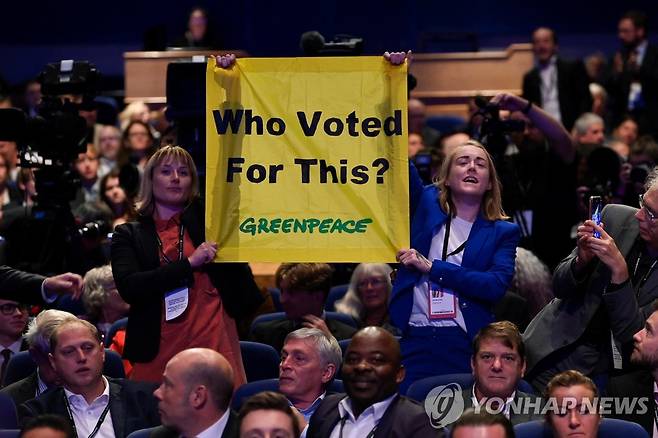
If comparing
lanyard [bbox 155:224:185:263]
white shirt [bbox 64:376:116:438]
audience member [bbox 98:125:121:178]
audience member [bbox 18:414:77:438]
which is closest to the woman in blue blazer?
lanyard [bbox 155:224:185:263]

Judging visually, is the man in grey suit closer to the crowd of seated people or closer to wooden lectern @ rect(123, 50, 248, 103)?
the crowd of seated people

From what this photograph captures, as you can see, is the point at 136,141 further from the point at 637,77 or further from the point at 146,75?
the point at 637,77

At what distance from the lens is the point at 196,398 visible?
16.6 ft

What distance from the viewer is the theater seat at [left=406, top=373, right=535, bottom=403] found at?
18.8ft

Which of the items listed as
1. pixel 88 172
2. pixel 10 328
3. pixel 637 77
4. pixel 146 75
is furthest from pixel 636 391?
pixel 146 75

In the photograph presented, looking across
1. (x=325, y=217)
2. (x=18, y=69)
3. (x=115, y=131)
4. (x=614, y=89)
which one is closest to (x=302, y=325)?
(x=325, y=217)

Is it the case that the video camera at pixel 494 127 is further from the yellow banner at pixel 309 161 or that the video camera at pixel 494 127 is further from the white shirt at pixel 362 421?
the white shirt at pixel 362 421

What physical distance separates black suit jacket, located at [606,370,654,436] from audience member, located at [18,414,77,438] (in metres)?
2.23

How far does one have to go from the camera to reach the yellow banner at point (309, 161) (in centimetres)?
600

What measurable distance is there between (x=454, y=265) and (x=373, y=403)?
0.93 m

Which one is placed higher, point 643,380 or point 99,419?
point 643,380

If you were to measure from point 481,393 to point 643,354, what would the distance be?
2.19 feet

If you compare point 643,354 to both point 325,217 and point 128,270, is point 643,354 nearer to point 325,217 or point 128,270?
point 325,217

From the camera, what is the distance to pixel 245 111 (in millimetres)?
6102
